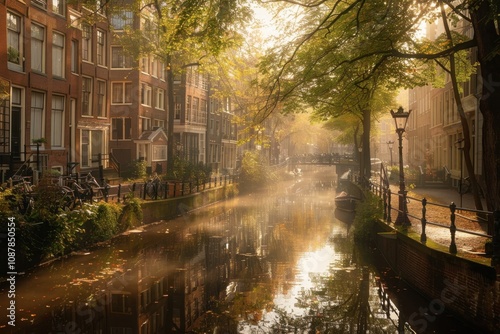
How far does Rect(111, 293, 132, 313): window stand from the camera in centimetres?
1033

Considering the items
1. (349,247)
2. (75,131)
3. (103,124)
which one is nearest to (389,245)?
(349,247)

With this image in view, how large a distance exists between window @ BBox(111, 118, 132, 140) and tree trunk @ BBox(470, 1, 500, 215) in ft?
113

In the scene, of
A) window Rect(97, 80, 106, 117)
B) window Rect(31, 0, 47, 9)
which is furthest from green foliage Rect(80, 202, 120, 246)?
window Rect(97, 80, 106, 117)

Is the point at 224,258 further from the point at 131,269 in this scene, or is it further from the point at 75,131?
the point at 75,131

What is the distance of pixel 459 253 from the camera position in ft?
33.7

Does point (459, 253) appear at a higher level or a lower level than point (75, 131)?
lower

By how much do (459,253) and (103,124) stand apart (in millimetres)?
27664

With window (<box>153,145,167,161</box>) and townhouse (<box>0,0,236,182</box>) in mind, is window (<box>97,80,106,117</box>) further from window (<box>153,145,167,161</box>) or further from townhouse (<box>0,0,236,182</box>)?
window (<box>153,145,167,161</box>)

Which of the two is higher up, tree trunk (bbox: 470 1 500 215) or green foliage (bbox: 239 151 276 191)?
tree trunk (bbox: 470 1 500 215)

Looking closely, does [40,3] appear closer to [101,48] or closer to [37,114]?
[37,114]

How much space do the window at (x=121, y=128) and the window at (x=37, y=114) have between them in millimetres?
16537

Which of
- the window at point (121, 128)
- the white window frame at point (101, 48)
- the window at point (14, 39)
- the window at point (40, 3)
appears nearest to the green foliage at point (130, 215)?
the window at point (14, 39)

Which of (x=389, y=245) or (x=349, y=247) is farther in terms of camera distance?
(x=349, y=247)

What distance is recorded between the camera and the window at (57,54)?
86.2 feet
